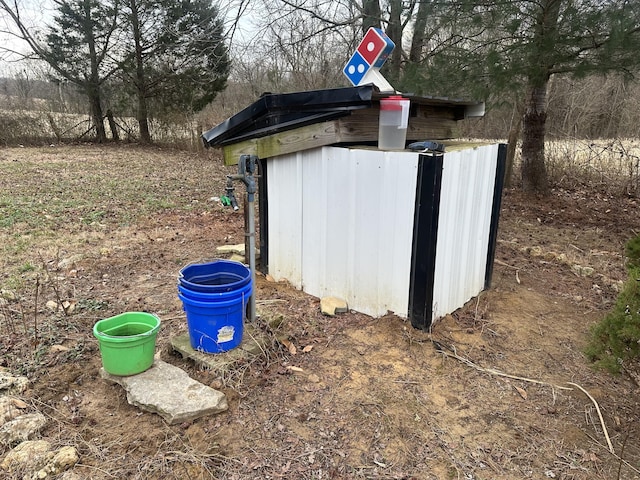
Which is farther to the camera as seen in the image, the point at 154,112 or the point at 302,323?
the point at 154,112

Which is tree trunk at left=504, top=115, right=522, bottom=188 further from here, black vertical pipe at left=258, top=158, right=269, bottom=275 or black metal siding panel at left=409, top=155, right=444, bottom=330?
black metal siding panel at left=409, top=155, right=444, bottom=330

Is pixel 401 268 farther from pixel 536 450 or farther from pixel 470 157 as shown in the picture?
pixel 536 450

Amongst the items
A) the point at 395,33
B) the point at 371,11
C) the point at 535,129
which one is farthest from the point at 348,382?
the point at 371,11

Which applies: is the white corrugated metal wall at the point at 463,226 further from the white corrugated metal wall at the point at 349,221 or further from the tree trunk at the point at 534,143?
the tree trunk at the point at 534,143

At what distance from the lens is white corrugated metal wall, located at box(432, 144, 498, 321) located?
9.14 ft

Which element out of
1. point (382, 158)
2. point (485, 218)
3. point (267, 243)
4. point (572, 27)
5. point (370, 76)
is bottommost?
point (267, 243)

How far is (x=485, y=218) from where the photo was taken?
3391 millimetres

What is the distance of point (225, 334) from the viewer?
251 centimetres

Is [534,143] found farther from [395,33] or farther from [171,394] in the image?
[171,394]

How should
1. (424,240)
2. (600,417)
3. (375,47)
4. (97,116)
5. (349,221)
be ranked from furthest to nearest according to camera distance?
(97,116), (349,221), (375,47), (424,240), (600,417)

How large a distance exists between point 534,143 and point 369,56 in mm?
4763

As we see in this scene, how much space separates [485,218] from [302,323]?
59.8 inches

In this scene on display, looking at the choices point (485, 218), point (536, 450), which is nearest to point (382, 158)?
point (485, 218)

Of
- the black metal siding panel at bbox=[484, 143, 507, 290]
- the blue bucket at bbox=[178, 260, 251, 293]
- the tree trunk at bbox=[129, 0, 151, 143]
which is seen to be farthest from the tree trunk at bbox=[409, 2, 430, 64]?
the tree trunk at bbox=[129, 0, 151, 143]
